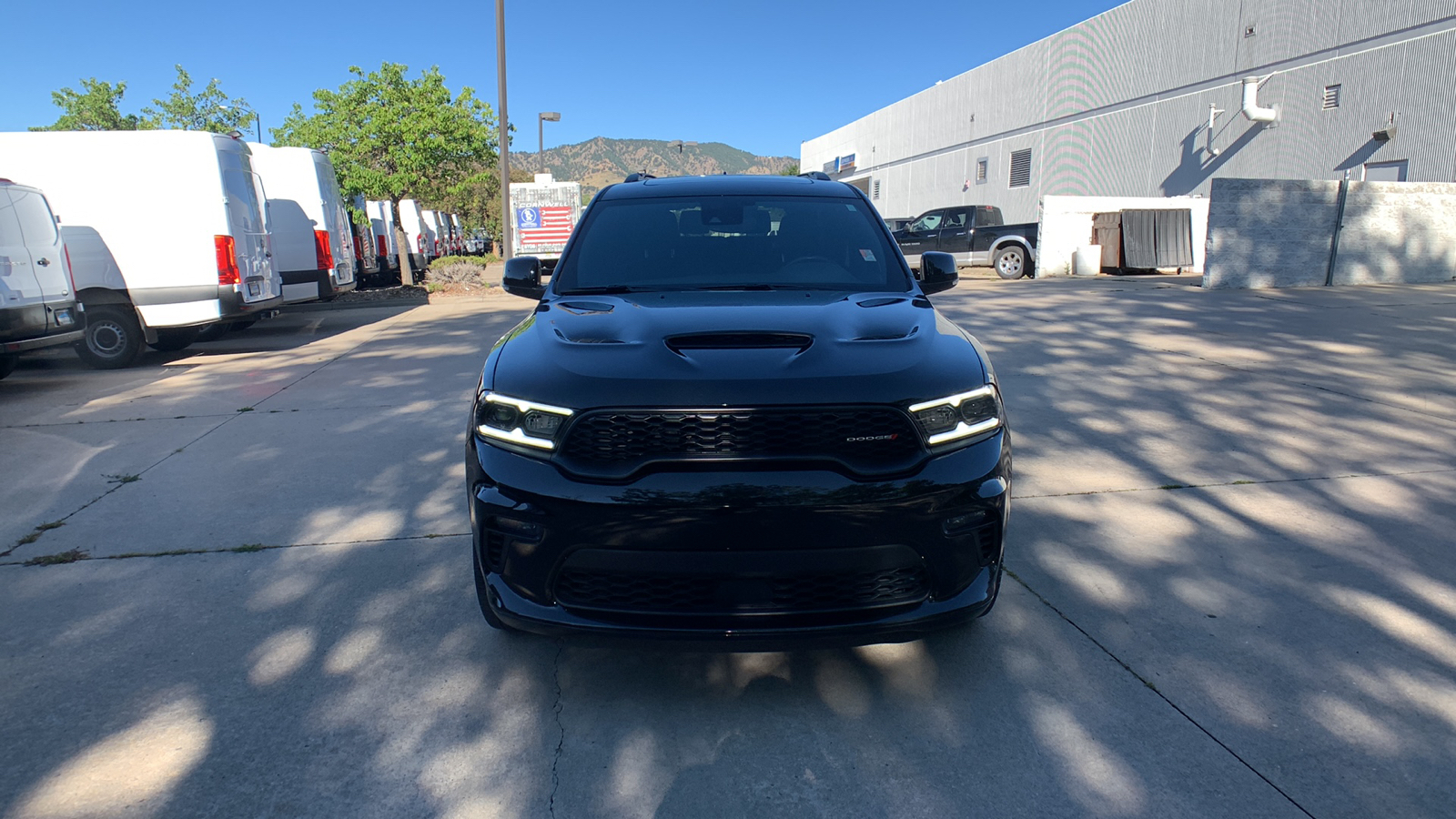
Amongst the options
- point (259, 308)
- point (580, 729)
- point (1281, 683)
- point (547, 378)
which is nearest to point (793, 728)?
point (580, 729)

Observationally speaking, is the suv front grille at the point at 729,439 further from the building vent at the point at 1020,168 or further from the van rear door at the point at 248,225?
the building vent at the point at 1020,168

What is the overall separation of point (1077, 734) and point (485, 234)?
62797mm

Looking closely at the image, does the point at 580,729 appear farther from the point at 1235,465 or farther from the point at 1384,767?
the point at 1235,465

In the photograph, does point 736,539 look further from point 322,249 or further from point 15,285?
point 322,249

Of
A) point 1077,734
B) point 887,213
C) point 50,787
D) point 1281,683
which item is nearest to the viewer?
point 50,787

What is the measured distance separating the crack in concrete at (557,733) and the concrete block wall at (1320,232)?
54.6 feet

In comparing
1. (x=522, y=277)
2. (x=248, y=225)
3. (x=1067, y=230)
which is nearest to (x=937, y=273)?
(x=522, y=277)

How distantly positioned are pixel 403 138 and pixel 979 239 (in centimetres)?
1503

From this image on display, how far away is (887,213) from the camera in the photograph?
46.8 m

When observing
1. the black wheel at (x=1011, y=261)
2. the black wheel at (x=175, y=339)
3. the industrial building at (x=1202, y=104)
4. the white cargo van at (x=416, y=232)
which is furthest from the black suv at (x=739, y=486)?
the white cargo van at (x=416, y=232)

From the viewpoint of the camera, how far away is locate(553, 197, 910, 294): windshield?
3.71 m

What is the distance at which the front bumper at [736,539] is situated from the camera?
2.41 m

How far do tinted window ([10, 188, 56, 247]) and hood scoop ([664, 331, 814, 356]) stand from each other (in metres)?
8.63

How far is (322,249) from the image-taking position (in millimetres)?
14195
